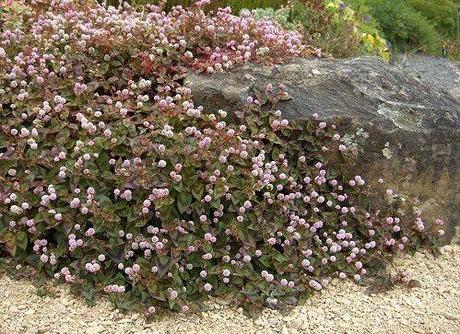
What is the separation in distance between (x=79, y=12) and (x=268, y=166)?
2075 millimetres

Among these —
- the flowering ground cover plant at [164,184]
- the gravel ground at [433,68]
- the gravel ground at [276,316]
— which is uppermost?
the flowering ground cover plant at [164,184]

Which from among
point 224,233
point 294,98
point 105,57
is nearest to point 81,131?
point 105,57

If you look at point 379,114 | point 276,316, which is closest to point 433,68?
point 379,114

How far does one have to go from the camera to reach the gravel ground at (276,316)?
3516mm

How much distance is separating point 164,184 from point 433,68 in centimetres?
588

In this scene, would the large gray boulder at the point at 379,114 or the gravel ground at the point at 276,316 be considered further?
the large gray boulder at the point at 379,114

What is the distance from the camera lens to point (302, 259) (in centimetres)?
405

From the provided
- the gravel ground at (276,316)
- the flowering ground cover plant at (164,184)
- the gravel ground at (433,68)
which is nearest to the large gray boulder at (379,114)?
the flowering ground cover plant at (164,184)

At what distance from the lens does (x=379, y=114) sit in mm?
4551

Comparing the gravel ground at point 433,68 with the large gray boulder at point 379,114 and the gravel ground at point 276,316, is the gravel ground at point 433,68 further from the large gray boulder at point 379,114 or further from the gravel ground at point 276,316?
the gravel ground at point 276,316

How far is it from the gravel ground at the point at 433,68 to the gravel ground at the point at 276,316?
416cm

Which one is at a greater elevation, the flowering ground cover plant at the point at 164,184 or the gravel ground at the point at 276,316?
the flowering ground cover plant at the point at 164,184

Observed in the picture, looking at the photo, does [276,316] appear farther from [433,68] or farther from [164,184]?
[433,68]

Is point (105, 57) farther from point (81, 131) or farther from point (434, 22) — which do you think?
point (434, 22)
